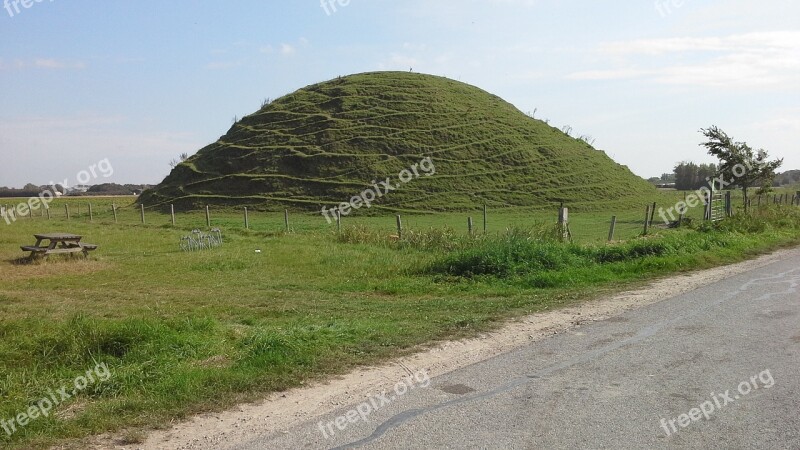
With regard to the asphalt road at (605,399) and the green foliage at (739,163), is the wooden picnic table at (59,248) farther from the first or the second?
the green foliage at (739,163)

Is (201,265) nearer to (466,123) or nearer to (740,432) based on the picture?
(740,432)

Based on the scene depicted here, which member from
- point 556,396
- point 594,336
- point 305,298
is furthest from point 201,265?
point 556,396

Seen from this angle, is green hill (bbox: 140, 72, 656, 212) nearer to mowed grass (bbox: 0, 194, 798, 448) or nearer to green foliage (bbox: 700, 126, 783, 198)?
green foliage (bbox: 700, 126, 783, 198)

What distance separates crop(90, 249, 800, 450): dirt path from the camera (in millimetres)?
4656

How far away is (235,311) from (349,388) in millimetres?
4489

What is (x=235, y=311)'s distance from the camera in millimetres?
9719

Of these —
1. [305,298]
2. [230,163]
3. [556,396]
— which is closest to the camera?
[556,396]

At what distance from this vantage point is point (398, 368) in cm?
639

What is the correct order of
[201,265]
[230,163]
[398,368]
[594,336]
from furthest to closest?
[230,163] → [201,265] → [594,336] → [398,368]

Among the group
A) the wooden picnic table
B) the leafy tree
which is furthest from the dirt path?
the leafy tree

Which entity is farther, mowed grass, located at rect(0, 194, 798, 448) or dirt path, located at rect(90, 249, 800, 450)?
mowed grass, located at rect(0, 194, 798, 448)

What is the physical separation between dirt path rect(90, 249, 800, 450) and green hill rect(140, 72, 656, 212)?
39.4m

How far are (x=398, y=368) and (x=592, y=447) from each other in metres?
2.47

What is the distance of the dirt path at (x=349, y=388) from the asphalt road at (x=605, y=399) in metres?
0.20
